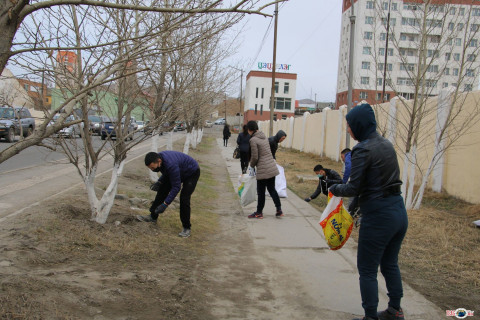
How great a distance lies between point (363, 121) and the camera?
3.43 meters

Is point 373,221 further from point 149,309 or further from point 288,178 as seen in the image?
point 288,178

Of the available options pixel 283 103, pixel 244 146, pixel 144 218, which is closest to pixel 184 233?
pixel 144 218

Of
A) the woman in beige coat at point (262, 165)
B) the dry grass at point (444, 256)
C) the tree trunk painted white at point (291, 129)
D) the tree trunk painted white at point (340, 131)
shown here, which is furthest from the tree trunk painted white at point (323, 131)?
the woman in beige coat at point (262, 165)

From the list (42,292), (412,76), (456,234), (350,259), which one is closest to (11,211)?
(42,292)

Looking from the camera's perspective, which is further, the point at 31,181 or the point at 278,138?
the point at 31,181

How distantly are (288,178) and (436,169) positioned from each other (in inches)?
214

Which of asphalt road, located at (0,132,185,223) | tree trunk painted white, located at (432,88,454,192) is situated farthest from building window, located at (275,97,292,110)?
tree trunk painted white, located at (432,88,454,192)

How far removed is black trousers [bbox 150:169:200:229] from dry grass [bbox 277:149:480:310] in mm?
2719

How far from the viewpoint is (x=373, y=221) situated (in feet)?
10.8

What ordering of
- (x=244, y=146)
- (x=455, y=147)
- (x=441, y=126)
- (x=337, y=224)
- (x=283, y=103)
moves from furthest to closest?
(x=283, y=103) < (x=244, y=146) < (x=441, y=126) < (x=455, y=147) < (x=337, y=224)

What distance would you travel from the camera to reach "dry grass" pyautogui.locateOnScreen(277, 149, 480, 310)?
171 inches

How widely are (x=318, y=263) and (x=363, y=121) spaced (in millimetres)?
2438

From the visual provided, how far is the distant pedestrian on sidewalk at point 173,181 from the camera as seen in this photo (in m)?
5.65

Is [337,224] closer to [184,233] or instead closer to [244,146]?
[184,233]
